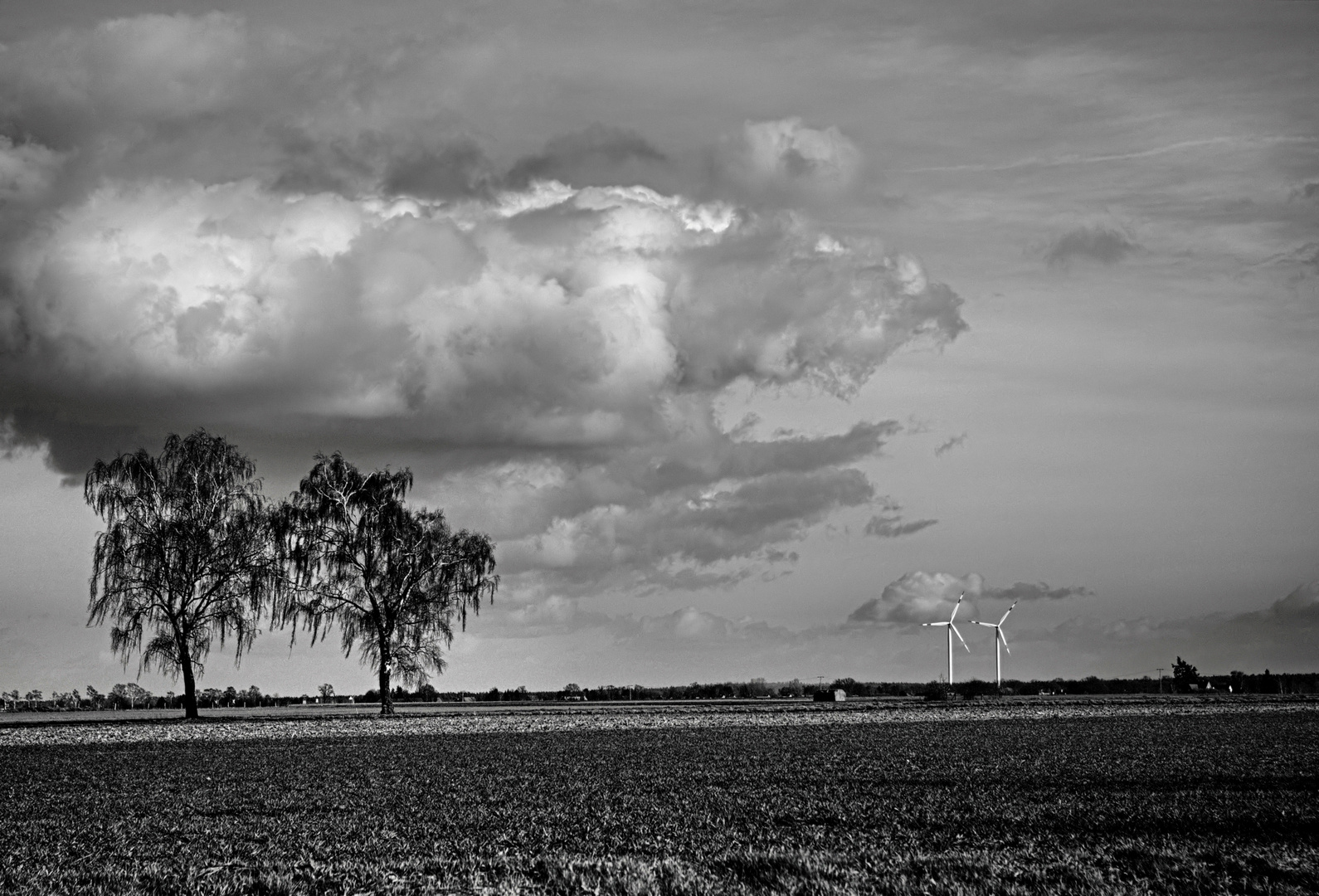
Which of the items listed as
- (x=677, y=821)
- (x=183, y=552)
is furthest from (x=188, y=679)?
(x=677, y=821)

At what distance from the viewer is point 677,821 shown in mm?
22156

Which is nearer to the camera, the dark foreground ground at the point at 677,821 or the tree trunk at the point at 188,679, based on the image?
the dark foreground ground at the point at 677,821

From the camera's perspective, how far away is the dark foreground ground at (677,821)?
1658cm

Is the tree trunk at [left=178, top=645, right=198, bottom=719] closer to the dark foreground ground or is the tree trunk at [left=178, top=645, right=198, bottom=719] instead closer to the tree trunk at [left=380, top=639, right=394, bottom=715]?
the tree trunk at [left=380, top=639, right=394, bottom=715]

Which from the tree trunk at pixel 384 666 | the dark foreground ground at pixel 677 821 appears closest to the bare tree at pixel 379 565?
the tree trunk at pixel 384 666

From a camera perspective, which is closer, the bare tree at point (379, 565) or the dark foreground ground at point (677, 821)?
the dark foreground ground at point (677, 821)

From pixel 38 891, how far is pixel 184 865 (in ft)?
7.06

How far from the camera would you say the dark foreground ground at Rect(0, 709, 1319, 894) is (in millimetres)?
16578

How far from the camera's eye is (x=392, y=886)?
16375 millimetres

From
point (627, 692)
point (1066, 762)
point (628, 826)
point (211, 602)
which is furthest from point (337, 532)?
point (627, 692)

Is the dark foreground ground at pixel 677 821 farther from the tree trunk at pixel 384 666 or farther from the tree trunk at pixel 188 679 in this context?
the tree trunk at pixel 384 666

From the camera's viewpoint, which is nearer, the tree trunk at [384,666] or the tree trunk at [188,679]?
the tree trunk at [188,679]

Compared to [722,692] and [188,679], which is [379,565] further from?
[722,692]

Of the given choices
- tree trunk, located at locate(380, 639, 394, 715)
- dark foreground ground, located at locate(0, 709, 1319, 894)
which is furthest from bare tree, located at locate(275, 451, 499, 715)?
dark foreground ground, located at locate(0, 709, 1319, 894)
